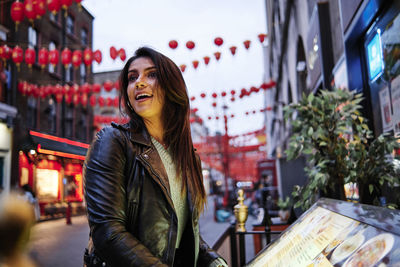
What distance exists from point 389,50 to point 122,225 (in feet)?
12.0

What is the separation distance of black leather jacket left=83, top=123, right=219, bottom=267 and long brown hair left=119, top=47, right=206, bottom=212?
0.53 feet

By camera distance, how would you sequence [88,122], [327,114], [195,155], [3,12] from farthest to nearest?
1. [88,122]
2. [3,12]
3. [327,114]
4. [195,155]

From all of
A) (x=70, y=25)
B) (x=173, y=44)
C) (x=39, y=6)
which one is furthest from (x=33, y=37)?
(x=173, y=44)

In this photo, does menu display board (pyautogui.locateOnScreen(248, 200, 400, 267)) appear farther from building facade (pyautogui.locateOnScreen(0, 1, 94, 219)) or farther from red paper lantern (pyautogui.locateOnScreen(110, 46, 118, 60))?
red paper lantern (pyautogui.locateOnScreen(110, 46, 118, 60))

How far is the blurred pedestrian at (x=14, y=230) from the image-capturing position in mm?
496

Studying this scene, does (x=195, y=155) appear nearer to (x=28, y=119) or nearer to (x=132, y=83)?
(x=132, y=83)

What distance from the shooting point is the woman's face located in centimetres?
166

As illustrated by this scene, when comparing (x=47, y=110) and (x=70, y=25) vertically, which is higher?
(x=70, y=25)

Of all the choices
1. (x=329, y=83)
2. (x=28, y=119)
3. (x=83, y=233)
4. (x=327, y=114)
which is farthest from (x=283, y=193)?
(x=28, y=119)

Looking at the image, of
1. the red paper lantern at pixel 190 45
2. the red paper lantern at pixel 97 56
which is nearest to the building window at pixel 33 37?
the red paper lantern at pixel 97 56

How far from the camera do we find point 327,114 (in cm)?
354

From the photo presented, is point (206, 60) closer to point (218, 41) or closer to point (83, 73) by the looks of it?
point (218, 41)

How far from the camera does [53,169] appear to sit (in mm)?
2162

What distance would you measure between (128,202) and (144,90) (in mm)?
576
